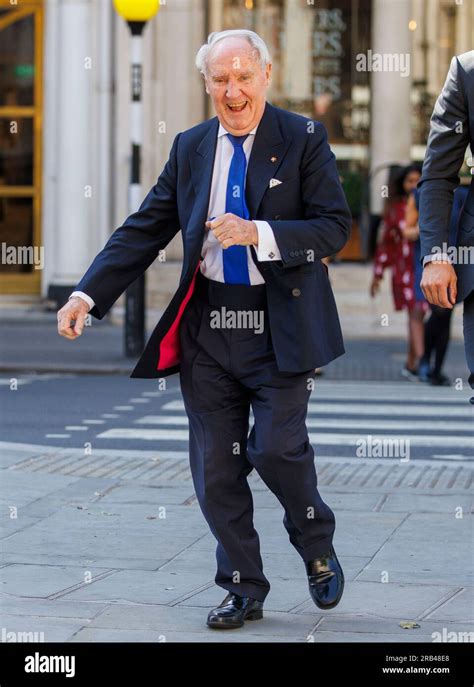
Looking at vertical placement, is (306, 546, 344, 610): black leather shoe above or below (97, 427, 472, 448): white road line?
above

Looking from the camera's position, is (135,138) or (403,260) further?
(135,138)

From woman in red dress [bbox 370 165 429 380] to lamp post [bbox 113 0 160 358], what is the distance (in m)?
2.36

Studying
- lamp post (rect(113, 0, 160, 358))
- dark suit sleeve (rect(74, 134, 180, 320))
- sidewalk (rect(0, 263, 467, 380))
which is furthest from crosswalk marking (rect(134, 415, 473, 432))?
dark suit sleeve (rect(74, 134, 180, 320))

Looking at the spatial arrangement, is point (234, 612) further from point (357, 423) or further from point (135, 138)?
point (135, 138)

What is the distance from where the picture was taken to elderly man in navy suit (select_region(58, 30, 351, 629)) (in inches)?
193

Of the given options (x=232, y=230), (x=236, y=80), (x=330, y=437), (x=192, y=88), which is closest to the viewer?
(x=232, y=230)

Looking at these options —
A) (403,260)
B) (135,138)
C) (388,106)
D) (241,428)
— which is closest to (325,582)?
(241,428)

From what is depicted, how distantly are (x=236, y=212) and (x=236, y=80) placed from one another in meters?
0.44

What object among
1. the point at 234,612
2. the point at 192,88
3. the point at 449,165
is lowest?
the point at 234,612

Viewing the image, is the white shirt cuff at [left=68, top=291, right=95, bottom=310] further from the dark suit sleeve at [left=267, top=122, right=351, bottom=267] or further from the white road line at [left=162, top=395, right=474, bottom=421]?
the white road line at [left=162, top=395, right=474, bottom=421]

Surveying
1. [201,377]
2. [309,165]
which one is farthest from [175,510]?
[309,165]

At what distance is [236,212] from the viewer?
4969mm

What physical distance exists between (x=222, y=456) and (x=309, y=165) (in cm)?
100

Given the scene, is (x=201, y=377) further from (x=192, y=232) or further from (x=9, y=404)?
(x=9, y=404)
